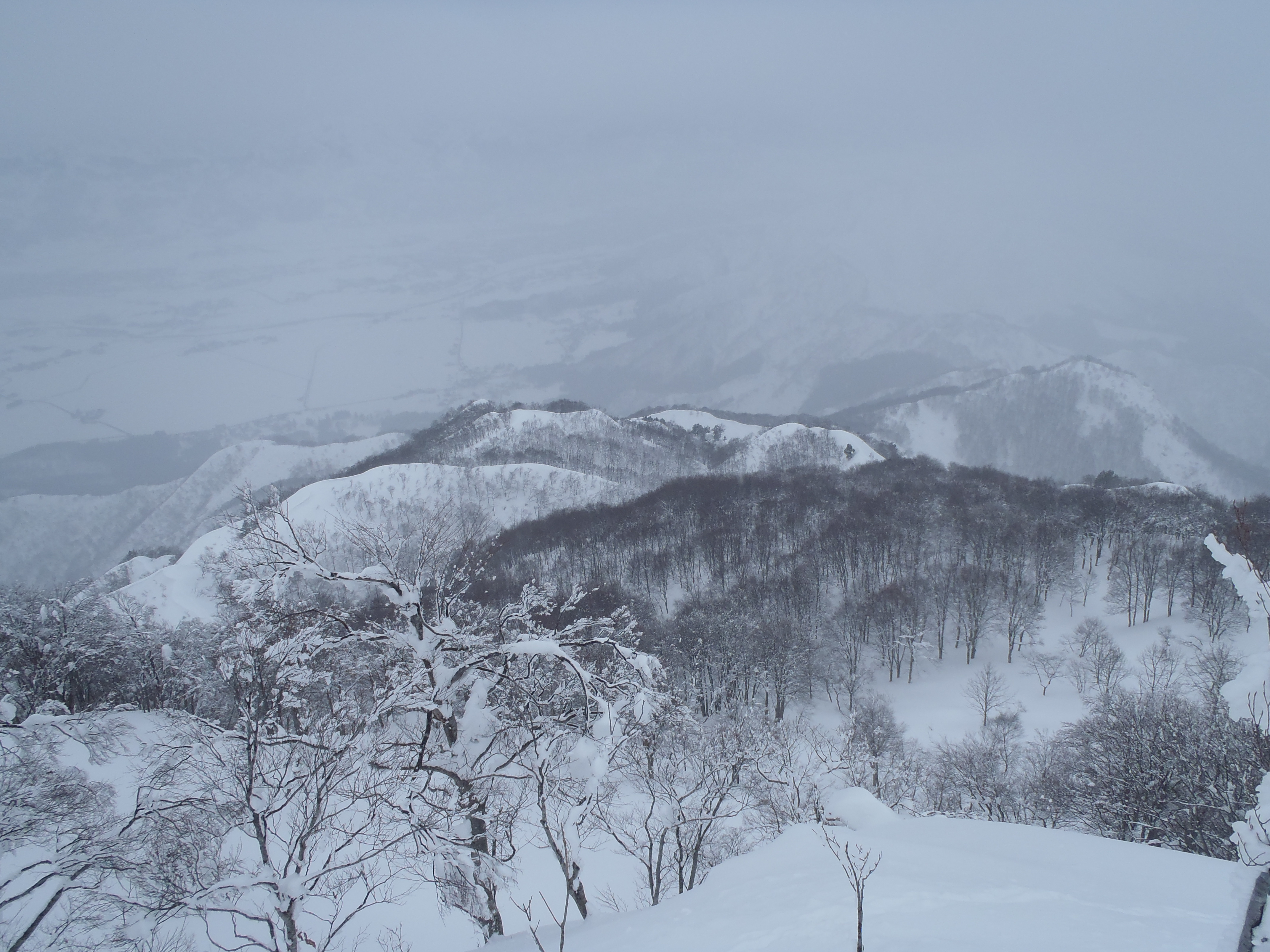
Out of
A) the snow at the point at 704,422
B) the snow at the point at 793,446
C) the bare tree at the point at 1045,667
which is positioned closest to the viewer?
the bare tree at the point at 1045,667

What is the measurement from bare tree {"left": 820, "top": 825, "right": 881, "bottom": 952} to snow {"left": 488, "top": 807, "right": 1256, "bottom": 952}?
0.14 meters

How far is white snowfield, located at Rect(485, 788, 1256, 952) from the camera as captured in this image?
6.09 metres

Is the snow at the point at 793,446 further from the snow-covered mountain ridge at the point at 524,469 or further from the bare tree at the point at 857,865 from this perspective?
the bare tree at the point at 857,865

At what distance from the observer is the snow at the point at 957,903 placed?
6.10m

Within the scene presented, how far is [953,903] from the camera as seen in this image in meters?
7.08

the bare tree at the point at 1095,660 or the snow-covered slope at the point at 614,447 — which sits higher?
the bare tree at the point at 1095,660

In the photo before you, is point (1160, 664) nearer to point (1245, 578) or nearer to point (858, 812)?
point (858, 812)

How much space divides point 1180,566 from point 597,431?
113 metres

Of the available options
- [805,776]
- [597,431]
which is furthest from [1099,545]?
[597,431]

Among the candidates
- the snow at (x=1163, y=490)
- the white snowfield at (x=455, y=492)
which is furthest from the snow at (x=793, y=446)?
the snow at (x=1163, y=490)

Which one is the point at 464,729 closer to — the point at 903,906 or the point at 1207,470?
the point at 903,906

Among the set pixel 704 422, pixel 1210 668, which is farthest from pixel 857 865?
→ pixel 704 422

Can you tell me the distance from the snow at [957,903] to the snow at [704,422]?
6239 inches

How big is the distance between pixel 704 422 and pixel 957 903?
588 ft
